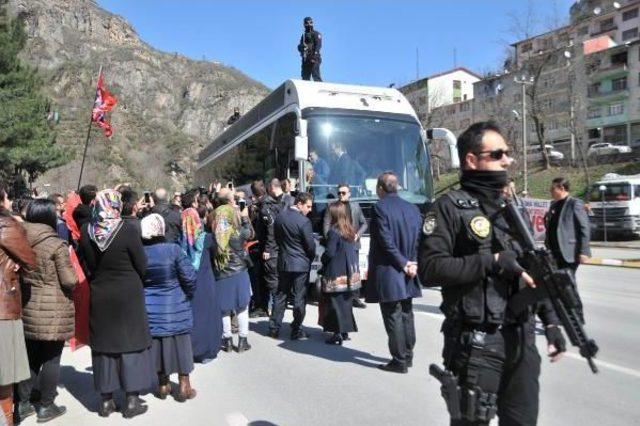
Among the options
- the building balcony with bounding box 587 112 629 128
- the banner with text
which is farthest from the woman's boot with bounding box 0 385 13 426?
the building balcony with bounding box 587 112 629 128

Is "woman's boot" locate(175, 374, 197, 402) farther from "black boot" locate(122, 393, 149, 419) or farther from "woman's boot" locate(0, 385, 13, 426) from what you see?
"woman's boot" locate(0, 385, 13, 426)

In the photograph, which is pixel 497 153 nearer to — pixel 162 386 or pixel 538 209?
pixel 162 386

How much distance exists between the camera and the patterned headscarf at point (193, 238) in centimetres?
603

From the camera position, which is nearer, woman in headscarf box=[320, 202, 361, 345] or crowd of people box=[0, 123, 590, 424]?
crowd of people box=[0, 123, 590, 424]

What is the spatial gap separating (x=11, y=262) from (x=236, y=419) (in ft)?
6.78

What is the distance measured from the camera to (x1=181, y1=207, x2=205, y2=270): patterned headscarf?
6027mm

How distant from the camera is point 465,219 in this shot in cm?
269

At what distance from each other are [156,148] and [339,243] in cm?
10480

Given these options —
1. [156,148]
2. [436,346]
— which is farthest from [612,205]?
[156,148]

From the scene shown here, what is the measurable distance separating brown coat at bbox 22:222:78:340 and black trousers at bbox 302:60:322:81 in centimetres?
947

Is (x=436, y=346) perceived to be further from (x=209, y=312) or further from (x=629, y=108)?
(x=629, y=108)

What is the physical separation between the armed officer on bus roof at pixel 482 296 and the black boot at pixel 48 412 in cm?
353

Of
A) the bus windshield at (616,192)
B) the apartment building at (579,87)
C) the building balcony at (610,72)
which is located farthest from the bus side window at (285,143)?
the building balcony at (610,72)

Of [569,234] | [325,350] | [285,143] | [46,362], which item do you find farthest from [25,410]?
[285,143]
